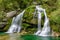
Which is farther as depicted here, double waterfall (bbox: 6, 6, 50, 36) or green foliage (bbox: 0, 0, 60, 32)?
double waterfall (bbox: 6, 6, 50, 36)

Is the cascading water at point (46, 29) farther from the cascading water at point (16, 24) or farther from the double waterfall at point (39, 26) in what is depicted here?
the cascading water at point (16, 24)

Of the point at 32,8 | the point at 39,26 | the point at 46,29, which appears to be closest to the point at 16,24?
the point at 32,8

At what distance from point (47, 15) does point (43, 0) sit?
342 centimetres

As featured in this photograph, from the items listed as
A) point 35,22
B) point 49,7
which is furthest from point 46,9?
point 35,22

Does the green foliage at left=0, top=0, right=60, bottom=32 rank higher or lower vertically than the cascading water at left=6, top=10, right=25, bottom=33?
higher

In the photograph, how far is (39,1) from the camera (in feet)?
84.3

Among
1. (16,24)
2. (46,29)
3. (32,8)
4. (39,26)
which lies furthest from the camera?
(16,24)

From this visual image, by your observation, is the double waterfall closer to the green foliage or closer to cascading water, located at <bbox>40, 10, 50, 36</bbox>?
cascading water, located at <bbox>40, 10, 50, 36</bbox>

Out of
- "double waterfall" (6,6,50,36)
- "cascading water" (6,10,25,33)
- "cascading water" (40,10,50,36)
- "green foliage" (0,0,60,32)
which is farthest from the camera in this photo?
"cascading water" (6,10,25,33)

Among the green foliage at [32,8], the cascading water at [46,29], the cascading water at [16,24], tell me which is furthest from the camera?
the cascading water at [16,24]

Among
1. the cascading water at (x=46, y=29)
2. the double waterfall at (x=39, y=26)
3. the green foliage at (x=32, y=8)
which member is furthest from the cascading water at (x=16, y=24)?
the cascading water at (x=46, y=29)

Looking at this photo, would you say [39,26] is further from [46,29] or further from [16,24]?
[16,24]

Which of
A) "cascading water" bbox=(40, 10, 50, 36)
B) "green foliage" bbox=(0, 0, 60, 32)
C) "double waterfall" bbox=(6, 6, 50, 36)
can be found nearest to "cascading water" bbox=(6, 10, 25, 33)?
"double waterfall" bbox=(6, 6, 50, 36)

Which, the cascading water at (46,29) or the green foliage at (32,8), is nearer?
the green foliage at (32,8)
